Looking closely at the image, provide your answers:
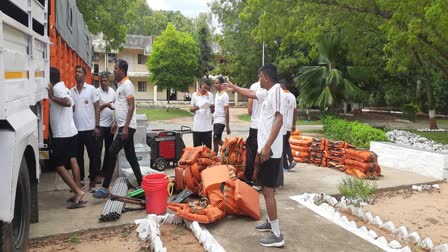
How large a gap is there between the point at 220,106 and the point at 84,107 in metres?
2.72

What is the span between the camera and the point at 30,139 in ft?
11.6

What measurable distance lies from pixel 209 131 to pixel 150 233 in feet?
11.9

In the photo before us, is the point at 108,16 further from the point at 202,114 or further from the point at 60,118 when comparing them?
the point at 60,118

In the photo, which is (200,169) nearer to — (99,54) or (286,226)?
(286,226)

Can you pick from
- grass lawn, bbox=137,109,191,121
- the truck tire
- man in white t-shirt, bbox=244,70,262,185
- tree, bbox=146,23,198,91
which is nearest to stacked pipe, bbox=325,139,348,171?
man in white t-shirt, bbox=244,70,262,185

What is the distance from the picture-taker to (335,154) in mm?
8617

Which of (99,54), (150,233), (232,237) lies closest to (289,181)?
(232,237)

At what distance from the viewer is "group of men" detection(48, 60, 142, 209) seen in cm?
516

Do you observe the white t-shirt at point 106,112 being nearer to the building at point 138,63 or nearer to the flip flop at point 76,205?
the flip flop at point 76,205

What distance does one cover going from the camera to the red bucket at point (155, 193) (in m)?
4.91

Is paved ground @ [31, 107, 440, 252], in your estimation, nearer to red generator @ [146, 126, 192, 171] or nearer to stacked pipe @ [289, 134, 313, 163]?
red generator @ [146, 126, 192, 171]

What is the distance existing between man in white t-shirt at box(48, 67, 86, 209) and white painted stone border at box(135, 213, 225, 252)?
1219mm

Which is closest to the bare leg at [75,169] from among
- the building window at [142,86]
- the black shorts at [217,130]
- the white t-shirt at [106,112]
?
the white t-shirt at [106,112]

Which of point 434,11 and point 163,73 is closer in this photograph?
point 434,11
